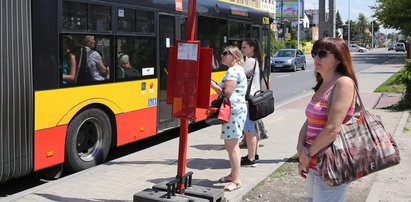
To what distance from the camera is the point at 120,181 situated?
233 inches

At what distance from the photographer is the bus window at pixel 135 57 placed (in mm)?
7172

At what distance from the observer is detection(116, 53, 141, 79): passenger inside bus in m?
7.15

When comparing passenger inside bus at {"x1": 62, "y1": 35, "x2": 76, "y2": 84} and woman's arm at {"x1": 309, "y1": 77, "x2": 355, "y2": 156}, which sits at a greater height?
passenger inside bus at {"x1": 62, "y1": 35, "x2": 76, "y2": 84}

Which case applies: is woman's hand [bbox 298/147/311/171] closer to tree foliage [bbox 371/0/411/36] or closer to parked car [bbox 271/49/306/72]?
parked car [bbox 271/49/306/72]

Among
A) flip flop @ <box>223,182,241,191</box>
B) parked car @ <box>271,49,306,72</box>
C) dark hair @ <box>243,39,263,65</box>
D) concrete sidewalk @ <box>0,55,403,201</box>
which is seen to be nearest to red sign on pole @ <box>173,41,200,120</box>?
concrete sidewalk @ <box>0,55,403,201</box>

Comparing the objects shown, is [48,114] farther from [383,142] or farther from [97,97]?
[383,142]

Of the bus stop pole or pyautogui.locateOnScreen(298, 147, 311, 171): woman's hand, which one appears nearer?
pyautogui.locateOnScreen(298, 147, 311, 171): woman's hand

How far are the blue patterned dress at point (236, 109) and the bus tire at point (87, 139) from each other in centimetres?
206

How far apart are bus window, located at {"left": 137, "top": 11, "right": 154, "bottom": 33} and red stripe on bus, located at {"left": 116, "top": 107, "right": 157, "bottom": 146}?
1317 mm

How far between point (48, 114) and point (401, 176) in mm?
4584

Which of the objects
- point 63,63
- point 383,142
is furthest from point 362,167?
point 63,63

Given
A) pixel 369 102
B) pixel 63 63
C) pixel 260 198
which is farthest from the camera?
pixel 369 102

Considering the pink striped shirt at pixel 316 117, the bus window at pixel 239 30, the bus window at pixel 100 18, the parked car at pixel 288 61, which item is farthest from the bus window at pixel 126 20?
the parked car at pixel 288 61

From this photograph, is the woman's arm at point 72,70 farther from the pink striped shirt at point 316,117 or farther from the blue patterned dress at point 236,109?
the pink striped shirt at point 316,117
